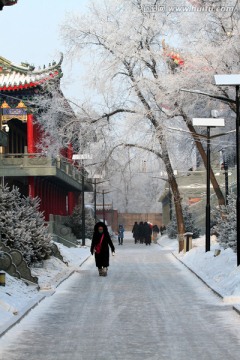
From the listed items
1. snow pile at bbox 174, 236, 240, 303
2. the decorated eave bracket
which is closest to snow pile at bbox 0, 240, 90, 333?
snow pile at bbox 174, 236, 240, 303

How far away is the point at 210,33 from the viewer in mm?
38719

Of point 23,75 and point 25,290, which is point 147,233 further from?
point 25,290

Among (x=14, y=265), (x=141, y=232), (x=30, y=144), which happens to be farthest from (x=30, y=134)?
(x=14, y=265)

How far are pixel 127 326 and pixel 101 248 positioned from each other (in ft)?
40.4

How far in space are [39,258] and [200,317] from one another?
11563 mm

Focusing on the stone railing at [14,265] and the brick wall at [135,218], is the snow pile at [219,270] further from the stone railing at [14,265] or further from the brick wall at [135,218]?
the brick wall at [135,218]

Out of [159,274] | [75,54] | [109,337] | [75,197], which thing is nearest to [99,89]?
[75,54]

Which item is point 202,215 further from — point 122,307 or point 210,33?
point 122,307

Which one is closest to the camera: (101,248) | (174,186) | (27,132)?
(101,248)

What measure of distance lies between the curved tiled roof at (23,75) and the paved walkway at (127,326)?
90.0 ft

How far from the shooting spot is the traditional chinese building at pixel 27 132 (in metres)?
48.4

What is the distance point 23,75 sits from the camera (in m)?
52.2

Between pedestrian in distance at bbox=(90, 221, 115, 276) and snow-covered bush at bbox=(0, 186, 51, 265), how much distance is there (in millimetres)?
1528

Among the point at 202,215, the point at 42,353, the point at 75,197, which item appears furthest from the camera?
the point at 75,197
